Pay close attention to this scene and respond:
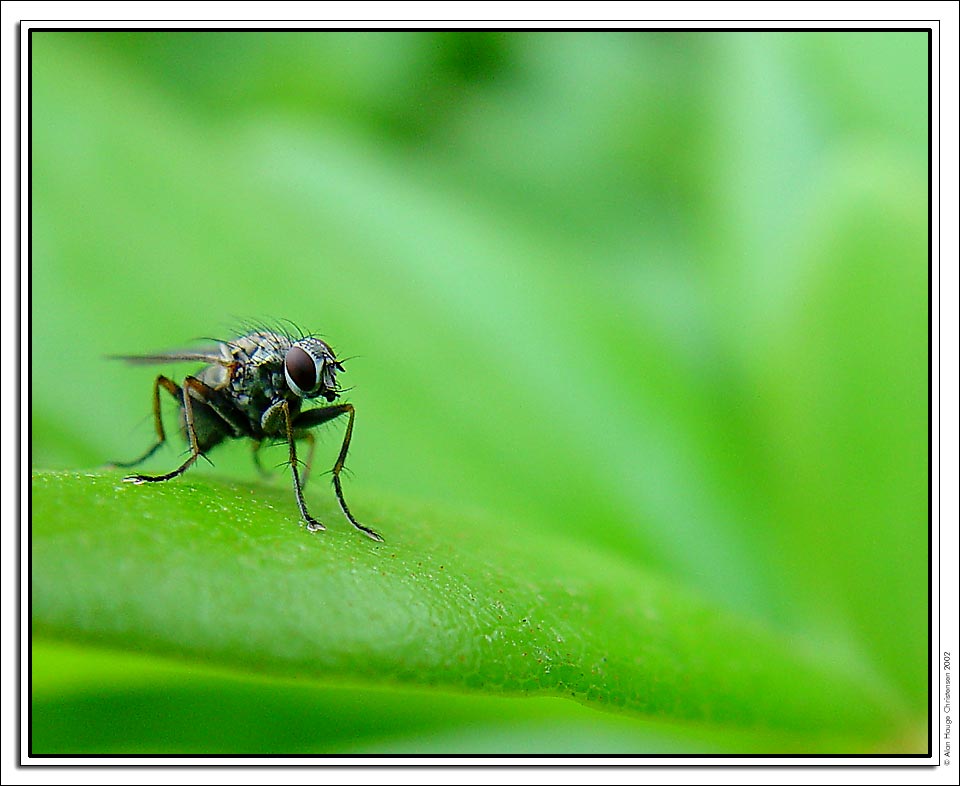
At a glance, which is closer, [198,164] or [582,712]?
[582,712]

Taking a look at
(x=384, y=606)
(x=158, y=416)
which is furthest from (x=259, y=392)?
(x=384, y=606)

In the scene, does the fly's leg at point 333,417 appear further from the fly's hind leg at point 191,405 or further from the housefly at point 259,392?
the fly's hind leg at point 191,405

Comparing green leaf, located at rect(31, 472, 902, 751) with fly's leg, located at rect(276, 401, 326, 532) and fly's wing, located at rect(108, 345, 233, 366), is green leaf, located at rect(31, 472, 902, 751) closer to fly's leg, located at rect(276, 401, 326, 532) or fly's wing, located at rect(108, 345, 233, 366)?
fly's leg, located at rect(276, 401, 326, 532)

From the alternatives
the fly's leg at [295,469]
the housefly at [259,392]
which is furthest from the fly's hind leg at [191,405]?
the fly's leg at [295,469]

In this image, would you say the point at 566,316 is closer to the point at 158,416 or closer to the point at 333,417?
the point at 333,417

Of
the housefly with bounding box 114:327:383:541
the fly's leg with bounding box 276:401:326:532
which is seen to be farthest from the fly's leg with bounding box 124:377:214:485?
the fly's leg with bounding box 276:401:326:532
